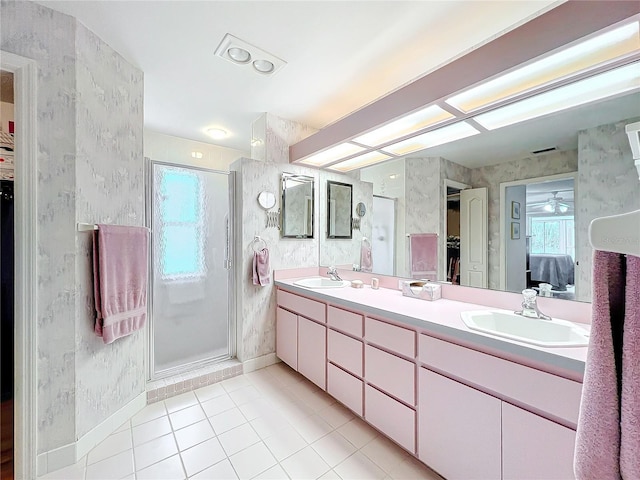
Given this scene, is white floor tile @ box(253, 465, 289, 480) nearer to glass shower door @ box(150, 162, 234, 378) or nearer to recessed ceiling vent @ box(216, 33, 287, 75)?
glass shower door @ box(150, 162, 234, 378)

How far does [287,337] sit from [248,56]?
2.28 metres

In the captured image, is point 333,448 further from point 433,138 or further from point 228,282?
point 433,138

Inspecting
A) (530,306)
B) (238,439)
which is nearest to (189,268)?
(238,439)

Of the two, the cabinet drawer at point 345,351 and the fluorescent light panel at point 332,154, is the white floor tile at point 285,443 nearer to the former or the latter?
the cabinet drawer at point 345,351

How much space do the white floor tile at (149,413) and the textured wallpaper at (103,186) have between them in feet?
0.44

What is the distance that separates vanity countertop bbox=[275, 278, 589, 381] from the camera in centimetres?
97

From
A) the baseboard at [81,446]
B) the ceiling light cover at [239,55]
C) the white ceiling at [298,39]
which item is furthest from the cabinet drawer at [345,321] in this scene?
the ceiling light cover at [239,55]

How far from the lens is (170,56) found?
1.85 m

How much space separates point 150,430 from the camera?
1766mm

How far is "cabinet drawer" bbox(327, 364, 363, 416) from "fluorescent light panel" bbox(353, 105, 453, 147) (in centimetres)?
176

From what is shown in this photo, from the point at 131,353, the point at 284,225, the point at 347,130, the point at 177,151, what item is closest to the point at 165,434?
the point at 131,353

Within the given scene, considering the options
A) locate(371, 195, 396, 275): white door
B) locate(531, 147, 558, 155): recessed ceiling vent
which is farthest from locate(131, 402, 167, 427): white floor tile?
locate(531, 147, 558, 155): recessed ceiling vent

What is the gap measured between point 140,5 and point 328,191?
1.96 m

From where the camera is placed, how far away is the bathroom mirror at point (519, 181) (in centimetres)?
126
